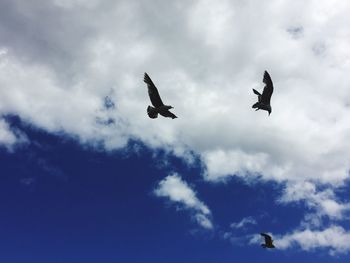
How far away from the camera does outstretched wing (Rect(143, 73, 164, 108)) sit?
3284cm

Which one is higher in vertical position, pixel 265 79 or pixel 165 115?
pixel 265 79

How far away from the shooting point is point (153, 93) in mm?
33062

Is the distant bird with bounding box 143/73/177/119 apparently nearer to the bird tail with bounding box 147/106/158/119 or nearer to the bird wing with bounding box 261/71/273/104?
the bird tail with bounding box 147/106/158/119

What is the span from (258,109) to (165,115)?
6132 mm

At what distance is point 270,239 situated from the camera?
41.0m

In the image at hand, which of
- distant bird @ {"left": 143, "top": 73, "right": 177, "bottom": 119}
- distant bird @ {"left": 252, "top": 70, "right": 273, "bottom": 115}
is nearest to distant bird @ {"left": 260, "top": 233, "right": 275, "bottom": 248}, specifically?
distant bird @ {"left": 252, "top": 70, "right": 273, "bottom": 115}

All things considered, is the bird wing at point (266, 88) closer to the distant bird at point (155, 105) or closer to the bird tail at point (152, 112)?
the distant bird at point (155, 105)

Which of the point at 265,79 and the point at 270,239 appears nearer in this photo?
the point at 265,79

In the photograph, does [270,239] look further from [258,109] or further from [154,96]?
[154,96]

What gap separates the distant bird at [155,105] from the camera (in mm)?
32875

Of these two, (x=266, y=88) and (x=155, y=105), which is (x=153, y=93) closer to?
(x=155, y=105)

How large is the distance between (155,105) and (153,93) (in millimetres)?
888

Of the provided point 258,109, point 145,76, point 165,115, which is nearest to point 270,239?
point 258,109

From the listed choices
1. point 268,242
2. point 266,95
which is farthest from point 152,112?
point 268,242
